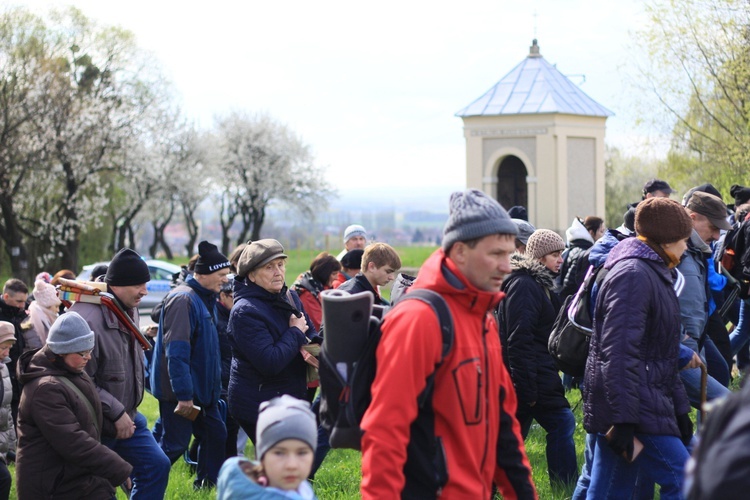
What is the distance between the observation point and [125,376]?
6.59 meters

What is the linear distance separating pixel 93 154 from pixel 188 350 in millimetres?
37656

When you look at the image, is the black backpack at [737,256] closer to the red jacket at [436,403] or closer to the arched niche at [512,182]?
the red jacket at [436,403]

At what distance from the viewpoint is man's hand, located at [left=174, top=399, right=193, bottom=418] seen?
745cm

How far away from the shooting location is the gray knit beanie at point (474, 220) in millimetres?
3975

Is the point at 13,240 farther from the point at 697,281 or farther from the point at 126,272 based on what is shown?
the point at 697,281

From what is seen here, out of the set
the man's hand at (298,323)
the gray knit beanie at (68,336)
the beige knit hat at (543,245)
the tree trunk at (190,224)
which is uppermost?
the beige knit hat at (543,245)

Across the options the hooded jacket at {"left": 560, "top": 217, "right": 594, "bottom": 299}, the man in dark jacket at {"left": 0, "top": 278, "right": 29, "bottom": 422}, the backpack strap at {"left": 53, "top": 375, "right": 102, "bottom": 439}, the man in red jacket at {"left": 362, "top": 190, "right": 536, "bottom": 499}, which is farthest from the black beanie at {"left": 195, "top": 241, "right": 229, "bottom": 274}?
the man in red jacket at {"left": 362, "top": 190, "right": 536, "bottom": 499}

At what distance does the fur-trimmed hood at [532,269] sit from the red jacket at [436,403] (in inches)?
114

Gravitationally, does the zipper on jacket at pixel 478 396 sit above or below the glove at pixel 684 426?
above

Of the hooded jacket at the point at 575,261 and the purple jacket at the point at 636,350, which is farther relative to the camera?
the hooded jacket at the point at 575,261

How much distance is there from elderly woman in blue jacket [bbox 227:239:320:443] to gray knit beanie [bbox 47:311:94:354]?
3.94 feet

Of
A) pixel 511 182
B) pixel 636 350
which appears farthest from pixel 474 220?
pixel 511 182

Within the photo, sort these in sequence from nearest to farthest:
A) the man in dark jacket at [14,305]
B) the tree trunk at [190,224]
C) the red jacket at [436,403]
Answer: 1. the red jacket at [436,403]
2. the man in dark jacket at [14,305]
3. the tree trunk at [190,224]

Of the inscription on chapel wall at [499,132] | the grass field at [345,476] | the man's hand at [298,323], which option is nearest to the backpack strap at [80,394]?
the man's hand at [298,323]
